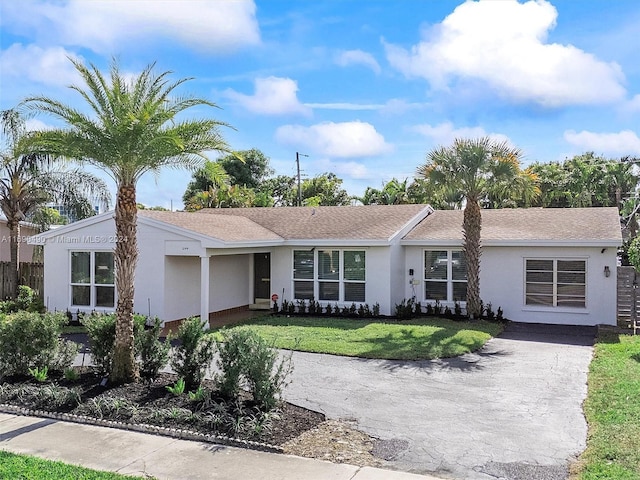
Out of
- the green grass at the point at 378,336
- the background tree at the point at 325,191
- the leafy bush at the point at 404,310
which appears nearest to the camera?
the green grass at the point at 378,336

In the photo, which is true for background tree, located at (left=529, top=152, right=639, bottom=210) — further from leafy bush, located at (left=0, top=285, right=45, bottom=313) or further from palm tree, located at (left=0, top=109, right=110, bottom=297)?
leafy bush, located at (left=0, top=285, right=45, bottom=313)

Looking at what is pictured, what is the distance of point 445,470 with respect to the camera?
5977 mm

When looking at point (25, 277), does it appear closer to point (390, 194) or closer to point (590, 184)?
point (390, 194)

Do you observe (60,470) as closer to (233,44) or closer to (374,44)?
(233,44)

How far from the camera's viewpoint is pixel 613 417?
7555mm

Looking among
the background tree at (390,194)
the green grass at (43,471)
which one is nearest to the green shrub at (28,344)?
the green grass at (43,471)

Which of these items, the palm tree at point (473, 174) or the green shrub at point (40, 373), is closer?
the green shrub at point (40, 373)

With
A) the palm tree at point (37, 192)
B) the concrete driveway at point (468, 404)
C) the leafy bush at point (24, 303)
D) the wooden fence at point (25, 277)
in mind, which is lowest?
the concrete driveway at point (468, 404)

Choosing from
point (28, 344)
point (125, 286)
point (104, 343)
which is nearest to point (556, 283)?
point (125, 286)

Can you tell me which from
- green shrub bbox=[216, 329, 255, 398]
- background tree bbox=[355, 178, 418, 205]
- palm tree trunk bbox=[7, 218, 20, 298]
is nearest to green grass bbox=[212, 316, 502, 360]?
green shrub bbox=[216, 329, 255, 398]

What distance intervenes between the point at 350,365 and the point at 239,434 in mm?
4703

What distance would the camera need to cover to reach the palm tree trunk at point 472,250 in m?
16.7

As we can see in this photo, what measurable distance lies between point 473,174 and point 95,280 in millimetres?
12523

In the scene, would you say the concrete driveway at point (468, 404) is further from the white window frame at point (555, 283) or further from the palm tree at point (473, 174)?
the palm tree at point (473, 174)
